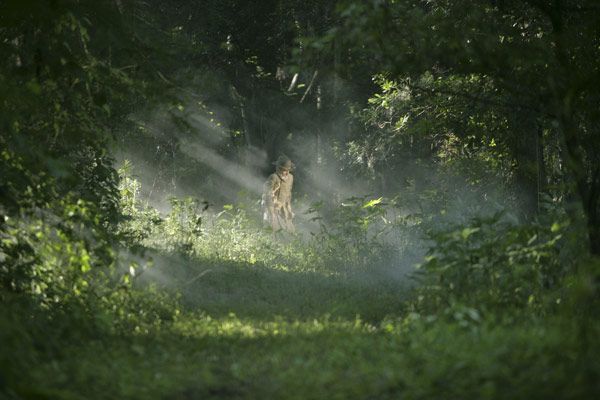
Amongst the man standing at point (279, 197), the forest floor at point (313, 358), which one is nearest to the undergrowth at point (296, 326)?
the forest floor at point (313, 358)

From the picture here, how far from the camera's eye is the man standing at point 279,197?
76.4ft

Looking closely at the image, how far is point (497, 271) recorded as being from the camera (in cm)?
911

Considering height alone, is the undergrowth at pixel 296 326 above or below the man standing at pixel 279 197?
below

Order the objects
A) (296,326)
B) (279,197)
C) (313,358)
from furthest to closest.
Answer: (279,197), (296,326), (313,358)

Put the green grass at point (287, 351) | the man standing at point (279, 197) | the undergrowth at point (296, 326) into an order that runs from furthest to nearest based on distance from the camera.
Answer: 1. the man standing at point (279, 197)
2. the undergrowth at point (296, 326)
3. the green grass at point (287, 351)

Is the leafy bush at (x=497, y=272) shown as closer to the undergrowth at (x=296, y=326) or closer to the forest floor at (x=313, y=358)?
the undergrowth at (x=296, y=326)

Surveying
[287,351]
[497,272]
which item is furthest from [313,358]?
[497,272]

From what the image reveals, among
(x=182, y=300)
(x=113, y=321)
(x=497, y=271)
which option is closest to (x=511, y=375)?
(x=497, y=271)

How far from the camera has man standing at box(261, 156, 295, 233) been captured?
76.4 ft

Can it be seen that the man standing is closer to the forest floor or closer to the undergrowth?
the undergrowth

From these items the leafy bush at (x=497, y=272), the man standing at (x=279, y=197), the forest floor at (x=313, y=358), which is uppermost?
the man standing at (x=279, y=197)

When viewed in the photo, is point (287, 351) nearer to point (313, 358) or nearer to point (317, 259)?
point (313, 358)

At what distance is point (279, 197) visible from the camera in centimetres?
2370

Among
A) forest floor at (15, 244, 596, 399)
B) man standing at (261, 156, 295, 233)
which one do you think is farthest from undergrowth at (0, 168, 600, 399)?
man standing at (261, 156, 295, 233)
